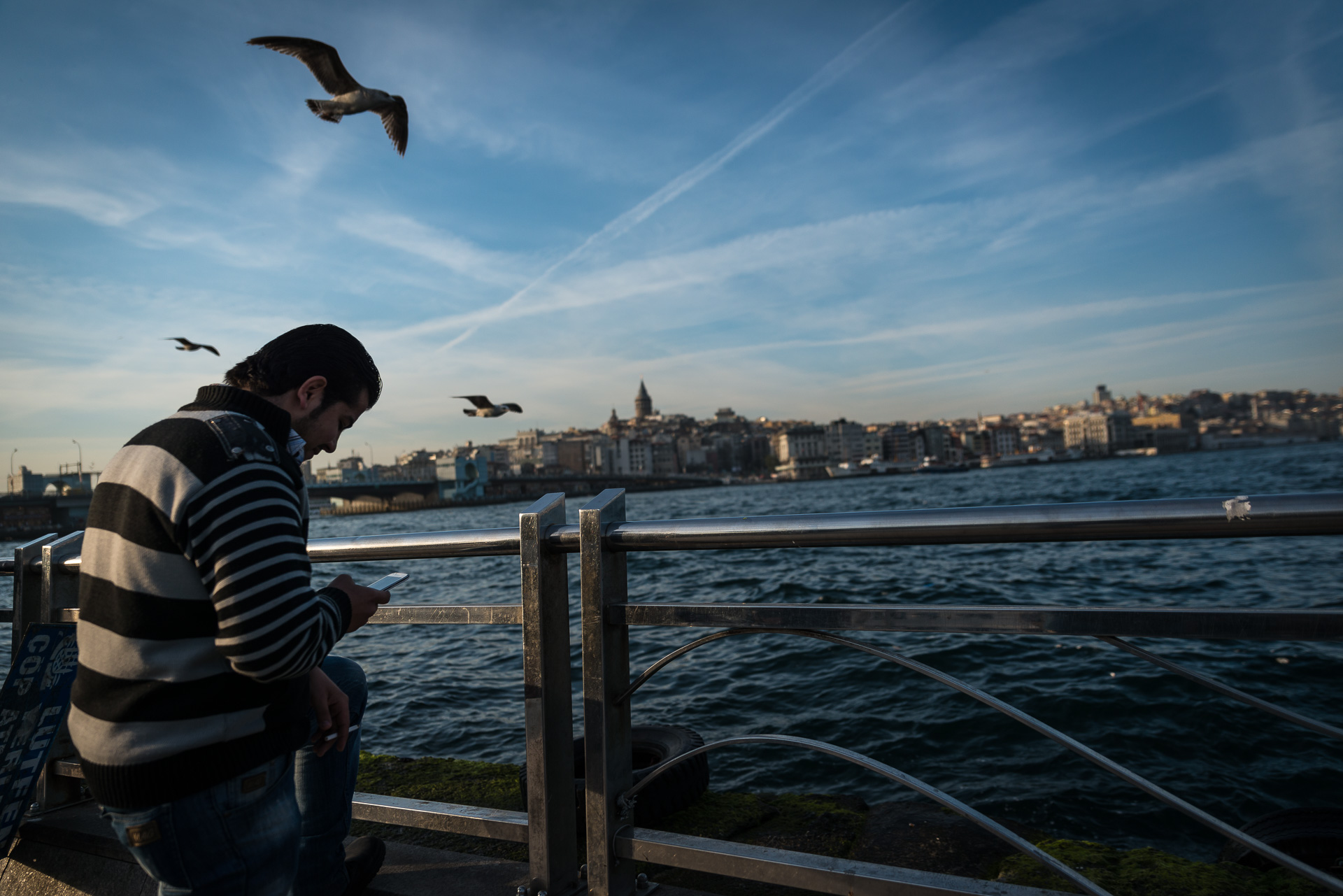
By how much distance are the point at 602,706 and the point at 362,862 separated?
28.7 inches

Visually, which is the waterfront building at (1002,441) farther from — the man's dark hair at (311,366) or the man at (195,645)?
the man at (195,645)

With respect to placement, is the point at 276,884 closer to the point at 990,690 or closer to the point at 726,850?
the point at 726,850

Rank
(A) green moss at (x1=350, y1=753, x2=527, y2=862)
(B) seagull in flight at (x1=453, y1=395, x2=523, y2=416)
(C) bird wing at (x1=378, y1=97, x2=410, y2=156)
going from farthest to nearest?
(B) seagull in flight at (x1=453, y1=395, x2=523, y2=416)
(C) bird wing at (x1=378, y1=97, x2=410, y2=156)
(A) green moss at (x1=350, y1=753, x2=527, y2=862)

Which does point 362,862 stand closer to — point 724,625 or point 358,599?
point 358,599

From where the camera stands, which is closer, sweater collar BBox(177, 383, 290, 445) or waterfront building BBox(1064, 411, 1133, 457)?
sweater collar BBox(177, 383, 290, 445)

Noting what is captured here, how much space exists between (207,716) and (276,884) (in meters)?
0.32

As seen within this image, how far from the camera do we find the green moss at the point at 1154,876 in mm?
1798

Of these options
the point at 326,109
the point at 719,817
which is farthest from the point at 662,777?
the point at 326,109

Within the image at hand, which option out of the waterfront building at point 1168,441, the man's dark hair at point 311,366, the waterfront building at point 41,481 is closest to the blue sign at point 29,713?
the man's dark hair at point 311,366

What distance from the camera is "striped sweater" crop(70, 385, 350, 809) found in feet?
3.85

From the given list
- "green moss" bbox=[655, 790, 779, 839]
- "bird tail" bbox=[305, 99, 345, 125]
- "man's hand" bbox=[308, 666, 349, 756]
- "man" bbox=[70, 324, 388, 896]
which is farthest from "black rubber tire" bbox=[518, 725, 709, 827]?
"bird tail" bbox=[305, 99, 345, 125]

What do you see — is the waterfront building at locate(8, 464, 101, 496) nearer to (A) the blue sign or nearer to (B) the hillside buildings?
(B) the hillside buildings

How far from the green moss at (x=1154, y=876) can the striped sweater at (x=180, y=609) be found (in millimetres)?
1678

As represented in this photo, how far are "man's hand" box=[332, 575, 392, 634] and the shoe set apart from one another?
719 millimetres
